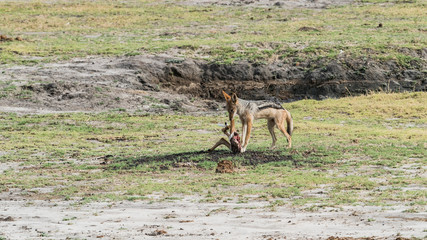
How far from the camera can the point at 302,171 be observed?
13.9m

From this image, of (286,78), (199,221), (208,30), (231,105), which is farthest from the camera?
(208,30)

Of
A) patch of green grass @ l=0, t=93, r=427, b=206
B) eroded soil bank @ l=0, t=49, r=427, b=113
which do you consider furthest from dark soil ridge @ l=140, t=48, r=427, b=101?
patch of green grass @ l=0, t=93, r=427, b=206

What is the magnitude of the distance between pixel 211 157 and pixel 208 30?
2158 cm

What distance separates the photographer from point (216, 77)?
28500 millimetres

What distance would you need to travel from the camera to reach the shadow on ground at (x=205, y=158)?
14836 mm

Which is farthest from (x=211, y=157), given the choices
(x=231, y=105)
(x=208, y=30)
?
(x=208, y=30)

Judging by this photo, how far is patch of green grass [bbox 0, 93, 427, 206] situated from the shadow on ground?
0.08 ft

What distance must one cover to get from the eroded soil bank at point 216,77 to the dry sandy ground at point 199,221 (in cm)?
1488

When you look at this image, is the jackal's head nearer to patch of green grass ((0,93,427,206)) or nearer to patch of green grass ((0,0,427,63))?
patch of green grass ((0,93,427,206))

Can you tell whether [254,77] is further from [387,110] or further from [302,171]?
[302,171]

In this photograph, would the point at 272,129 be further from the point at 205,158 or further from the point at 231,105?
the point at 205,158

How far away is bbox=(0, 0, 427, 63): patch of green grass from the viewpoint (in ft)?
98.6

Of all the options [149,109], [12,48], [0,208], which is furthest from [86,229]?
[12,48]

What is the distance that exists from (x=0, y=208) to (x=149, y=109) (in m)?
13.5
